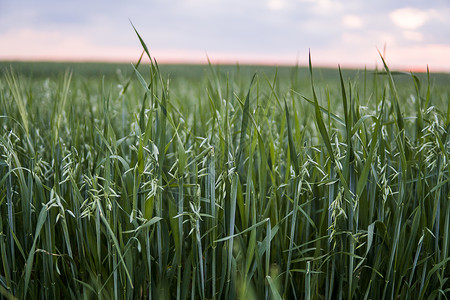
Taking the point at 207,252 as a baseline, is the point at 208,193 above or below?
above

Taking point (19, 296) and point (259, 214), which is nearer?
point (259, 214)

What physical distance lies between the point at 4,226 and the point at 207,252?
2.63 feet

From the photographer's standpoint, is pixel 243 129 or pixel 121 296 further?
pixel 121 296

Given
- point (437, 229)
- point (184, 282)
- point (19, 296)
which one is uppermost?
point (437, 229)

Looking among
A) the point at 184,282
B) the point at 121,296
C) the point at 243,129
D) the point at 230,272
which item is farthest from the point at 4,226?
the point at 243,129

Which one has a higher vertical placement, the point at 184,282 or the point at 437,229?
the point at 437,229

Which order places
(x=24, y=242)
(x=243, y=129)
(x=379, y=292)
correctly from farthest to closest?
1. (x=24, y=242)
2. (x=379, y=292)
3. (x=243, y=129)

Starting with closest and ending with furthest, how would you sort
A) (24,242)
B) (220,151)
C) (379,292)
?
(220,151) → (379,292) → (24,242)

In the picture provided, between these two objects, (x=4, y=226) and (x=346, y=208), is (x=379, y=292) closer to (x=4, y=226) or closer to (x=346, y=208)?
(x=346, y=208)

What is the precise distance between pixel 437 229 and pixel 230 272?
699 mm

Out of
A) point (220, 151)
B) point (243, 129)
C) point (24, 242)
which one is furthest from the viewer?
point (24, 242)

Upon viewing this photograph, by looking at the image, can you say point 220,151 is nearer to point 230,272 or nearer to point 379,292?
point 230,272

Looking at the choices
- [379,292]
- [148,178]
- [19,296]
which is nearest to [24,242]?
[19,296]

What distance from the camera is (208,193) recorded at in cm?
117
